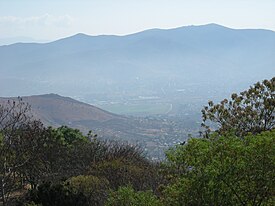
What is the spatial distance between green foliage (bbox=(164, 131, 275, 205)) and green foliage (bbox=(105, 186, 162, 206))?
0.97m

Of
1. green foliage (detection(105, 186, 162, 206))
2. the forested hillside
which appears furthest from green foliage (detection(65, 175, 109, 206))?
green foliage (detection(105, 186, 162, 206))

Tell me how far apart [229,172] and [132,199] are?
2.67 metres

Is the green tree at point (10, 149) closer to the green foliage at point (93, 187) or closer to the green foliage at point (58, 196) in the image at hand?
the green foliage at point (93, 187)

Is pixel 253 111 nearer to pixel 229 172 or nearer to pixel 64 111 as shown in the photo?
pixel 229 172

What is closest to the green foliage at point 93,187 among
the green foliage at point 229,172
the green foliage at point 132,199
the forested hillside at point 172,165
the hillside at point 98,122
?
the forested hillside at point 172,165

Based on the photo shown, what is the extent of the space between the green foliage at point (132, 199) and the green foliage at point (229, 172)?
0.97 meters

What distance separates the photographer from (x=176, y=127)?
107m

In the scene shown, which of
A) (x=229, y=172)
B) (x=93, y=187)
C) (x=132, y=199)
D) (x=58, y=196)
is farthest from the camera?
(x=93, y=187)

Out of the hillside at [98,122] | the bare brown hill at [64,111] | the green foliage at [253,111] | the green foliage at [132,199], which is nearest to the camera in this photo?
the green foliage at [132,199]

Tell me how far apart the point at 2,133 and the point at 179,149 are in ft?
34.7

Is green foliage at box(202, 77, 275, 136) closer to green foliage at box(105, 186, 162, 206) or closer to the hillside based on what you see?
green foliage at box(105, 186, 162, 206)

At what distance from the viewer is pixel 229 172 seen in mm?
8422

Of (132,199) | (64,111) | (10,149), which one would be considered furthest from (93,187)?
(64,111)

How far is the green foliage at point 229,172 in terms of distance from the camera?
27.7ft
